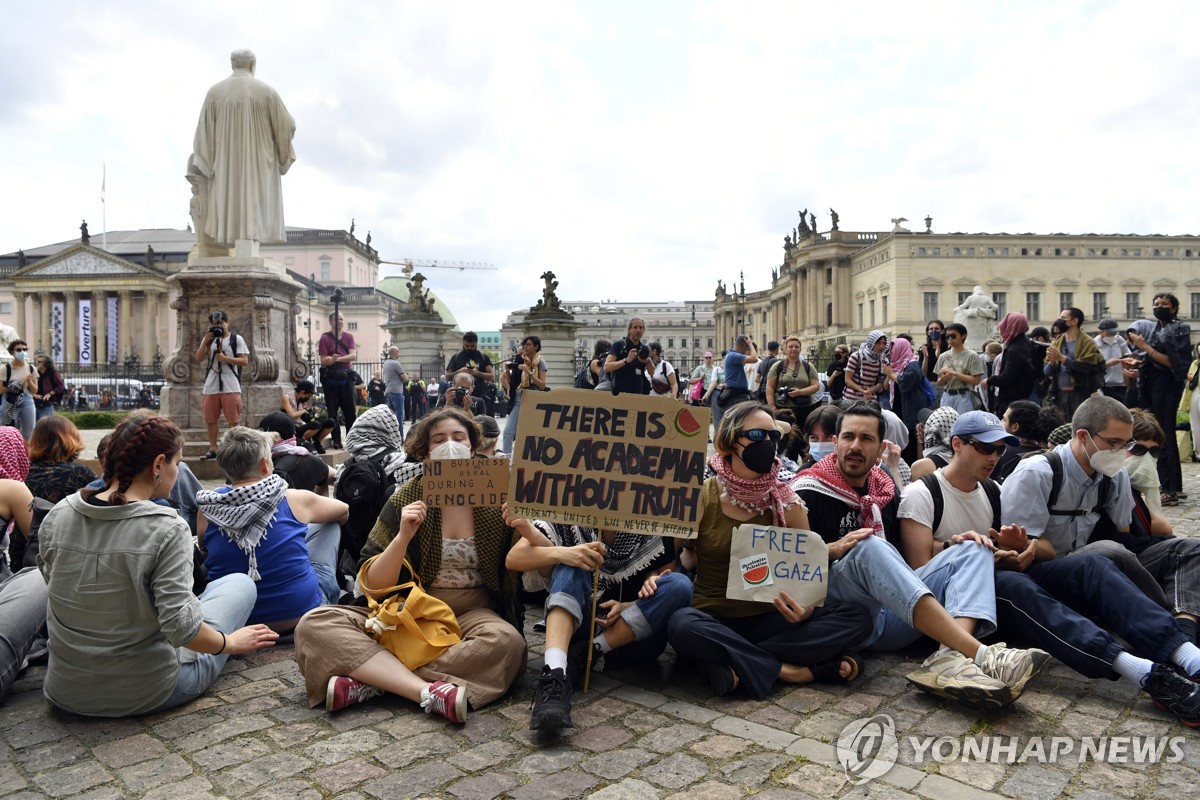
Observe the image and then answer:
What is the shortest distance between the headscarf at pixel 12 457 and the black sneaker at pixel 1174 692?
6.05m

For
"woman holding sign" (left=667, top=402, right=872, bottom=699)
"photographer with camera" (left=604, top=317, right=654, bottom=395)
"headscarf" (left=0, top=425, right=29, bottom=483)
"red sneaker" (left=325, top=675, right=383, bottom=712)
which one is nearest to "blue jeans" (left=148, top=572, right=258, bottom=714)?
"red sneaker" (left=325, top=675, right=383, bottom=712)

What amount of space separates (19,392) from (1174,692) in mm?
11788

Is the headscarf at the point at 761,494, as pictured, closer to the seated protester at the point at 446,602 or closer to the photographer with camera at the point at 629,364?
the seated protester at the point at 446,602

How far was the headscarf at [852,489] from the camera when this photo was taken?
4.50m

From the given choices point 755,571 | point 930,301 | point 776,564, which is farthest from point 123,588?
point 930,301

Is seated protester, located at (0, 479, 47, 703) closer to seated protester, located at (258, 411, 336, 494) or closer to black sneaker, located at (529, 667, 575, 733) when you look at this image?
seated protester, located at (258, 411, 336, 494)

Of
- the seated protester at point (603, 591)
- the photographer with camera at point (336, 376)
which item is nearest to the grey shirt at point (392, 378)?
the photographer with camera at point (336, 376)

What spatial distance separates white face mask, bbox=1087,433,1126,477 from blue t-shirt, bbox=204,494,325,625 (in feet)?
14.6

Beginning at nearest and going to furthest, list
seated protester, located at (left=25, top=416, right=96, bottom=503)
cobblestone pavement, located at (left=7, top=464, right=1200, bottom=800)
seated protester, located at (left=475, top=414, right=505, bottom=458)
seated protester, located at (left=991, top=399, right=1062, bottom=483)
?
cobblestone pavement, located at (left=7, top=464, right=1200, bottom=800)
seated protester, located at (left=25, top=416, right=96, bottom=503)
seated protester, located at (left=991, top=399, right=1062, bottom=483)
seated protester, located at (left=475, top=414, right=505, bottom=458)

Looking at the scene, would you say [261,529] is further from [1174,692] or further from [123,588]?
[1174,692]

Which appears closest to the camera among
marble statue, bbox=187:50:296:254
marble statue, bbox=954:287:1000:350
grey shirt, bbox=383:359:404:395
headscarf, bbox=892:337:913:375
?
headscarf, bbox=892:337:913:375

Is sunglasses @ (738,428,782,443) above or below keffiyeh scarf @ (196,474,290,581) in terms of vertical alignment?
above

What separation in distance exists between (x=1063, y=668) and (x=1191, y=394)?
24.6ft

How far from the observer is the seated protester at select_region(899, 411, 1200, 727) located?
3850 millimetres
